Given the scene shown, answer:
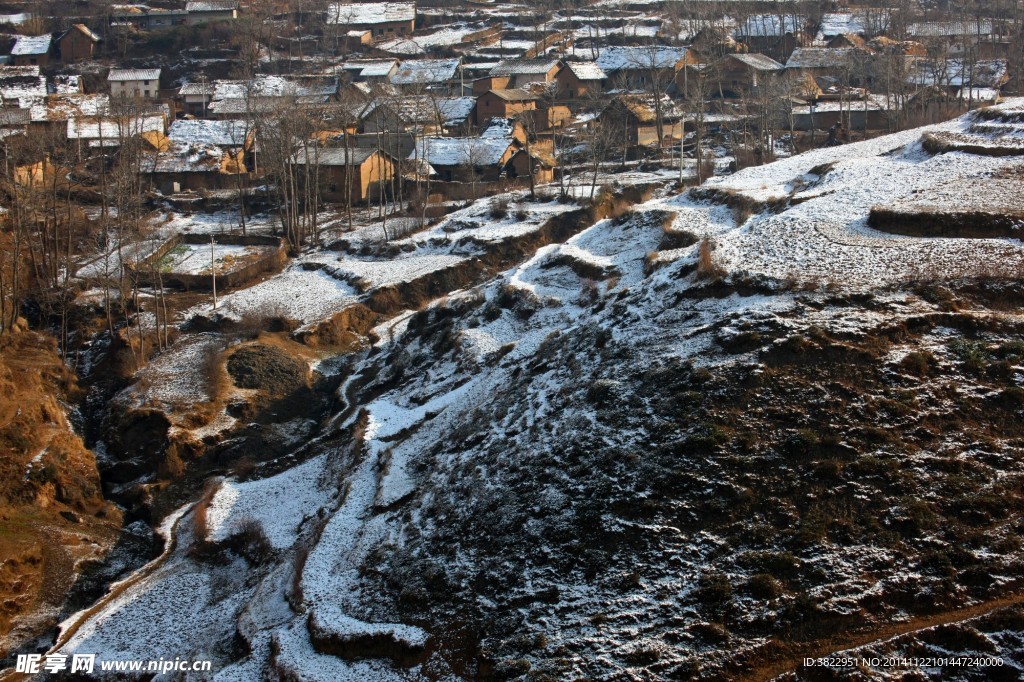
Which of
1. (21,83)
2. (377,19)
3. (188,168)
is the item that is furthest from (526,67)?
(21,83)

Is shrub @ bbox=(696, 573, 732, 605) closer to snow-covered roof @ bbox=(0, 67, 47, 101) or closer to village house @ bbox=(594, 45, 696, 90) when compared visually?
village house @ bbox=(594, 45, 696, 90)

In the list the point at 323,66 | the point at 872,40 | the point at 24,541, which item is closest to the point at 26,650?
the point at 24,541

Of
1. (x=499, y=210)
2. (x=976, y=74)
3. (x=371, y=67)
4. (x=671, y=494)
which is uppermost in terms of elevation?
(x=371, y=67)

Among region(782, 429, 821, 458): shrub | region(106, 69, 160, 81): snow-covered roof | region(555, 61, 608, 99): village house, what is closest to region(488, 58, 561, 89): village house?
region(555, 61, 608, 99): village house

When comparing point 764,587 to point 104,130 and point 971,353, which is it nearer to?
point 971,353

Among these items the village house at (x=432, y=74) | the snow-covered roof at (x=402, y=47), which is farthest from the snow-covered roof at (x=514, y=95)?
the snow-covered roof at (x=402, y=47)

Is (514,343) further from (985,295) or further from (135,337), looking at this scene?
(135,337)
